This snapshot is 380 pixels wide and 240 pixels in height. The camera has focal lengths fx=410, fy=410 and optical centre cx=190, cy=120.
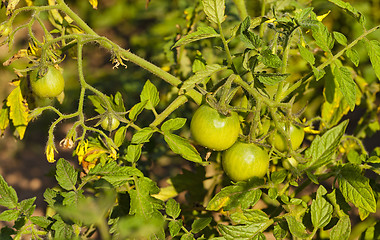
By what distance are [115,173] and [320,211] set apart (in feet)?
1.50

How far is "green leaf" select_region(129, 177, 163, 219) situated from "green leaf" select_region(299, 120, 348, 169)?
353 millimetres

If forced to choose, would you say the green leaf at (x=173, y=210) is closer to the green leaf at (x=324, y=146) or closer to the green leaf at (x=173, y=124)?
the green leaf at (x=173, y=124)

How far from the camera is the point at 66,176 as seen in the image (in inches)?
36.2

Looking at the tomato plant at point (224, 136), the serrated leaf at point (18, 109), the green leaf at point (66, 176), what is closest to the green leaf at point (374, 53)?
the tomato plant at point (224, 136)

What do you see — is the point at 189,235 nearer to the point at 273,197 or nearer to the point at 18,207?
the point at 273,197

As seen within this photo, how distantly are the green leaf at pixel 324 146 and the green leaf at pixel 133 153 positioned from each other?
0.39 metres

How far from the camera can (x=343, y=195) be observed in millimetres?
903

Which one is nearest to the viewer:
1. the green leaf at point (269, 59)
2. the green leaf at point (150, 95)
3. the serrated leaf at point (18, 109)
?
the green leaf at point (269, 59)

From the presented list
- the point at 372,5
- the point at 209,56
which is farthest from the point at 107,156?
the point at 372,5

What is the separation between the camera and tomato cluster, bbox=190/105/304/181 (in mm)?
884

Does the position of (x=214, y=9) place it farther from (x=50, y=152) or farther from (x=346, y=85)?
(x=50, y=152)

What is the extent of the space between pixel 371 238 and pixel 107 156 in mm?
737

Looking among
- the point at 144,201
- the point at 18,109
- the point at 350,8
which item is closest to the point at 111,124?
the point at 144,201

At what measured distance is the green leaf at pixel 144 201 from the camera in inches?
35.5
